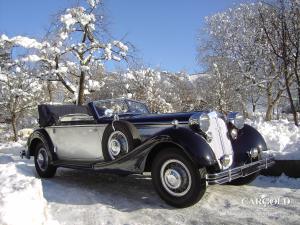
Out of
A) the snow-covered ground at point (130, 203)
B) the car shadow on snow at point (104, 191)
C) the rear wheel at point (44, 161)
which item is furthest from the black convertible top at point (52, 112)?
the snow-covered ground at point (130, 203)

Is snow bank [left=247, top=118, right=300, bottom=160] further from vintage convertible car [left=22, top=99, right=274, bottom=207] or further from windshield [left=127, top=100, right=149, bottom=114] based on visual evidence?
windshield [left=127, top=100, right=149, bottom=114]

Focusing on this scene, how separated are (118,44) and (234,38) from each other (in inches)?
543

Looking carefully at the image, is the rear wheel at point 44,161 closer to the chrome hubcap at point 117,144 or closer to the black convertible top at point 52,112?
the black convertible top at point 52,112

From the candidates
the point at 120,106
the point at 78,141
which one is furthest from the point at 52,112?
the point at 120,106

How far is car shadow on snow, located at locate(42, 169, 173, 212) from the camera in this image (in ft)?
17.7

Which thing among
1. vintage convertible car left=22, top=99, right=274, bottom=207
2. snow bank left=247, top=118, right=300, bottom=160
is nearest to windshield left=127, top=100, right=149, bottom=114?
vintage convertible car left=22, top=99, right=274, bottom=207

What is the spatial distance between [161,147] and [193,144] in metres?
0.54

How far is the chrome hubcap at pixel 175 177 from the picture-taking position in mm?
5031

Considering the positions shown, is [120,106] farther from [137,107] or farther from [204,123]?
[204,123]

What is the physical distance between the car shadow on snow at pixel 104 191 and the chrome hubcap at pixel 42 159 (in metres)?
0.32

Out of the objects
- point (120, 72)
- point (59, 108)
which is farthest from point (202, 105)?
point (59, 108)

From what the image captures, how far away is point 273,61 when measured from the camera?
24406 millimetres

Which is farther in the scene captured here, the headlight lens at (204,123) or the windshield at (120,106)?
the windshield at (120,106)

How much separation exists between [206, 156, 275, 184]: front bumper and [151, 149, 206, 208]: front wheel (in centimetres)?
12
